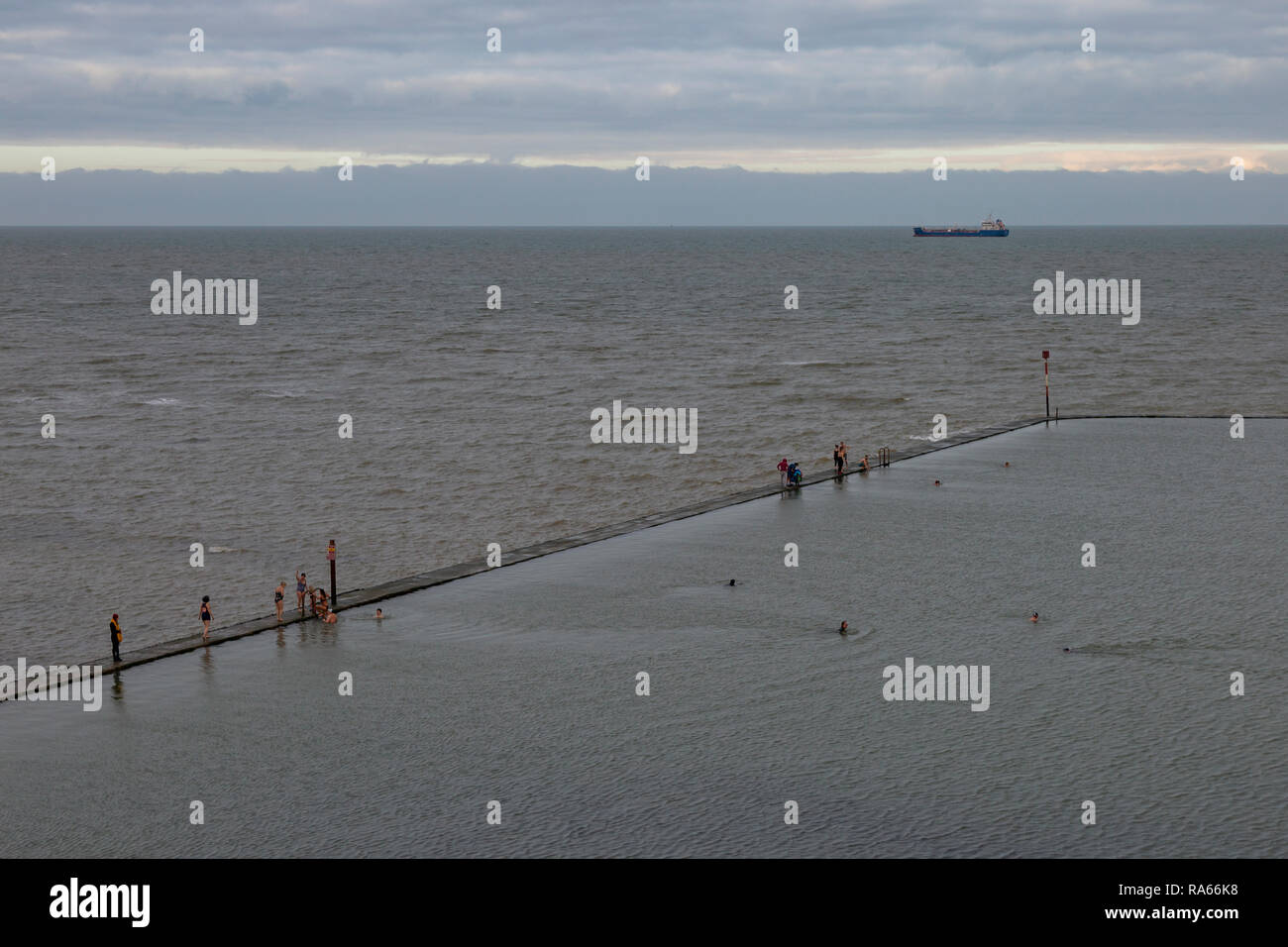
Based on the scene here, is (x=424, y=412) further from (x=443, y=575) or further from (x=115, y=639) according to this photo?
(x=115, y=639)

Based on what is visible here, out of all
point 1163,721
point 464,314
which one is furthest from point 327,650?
point 464,314

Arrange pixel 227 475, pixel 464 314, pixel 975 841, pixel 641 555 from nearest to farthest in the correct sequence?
pixel 975 841 < pixel 641 555 < pixel 227 475 < pixel 464 314

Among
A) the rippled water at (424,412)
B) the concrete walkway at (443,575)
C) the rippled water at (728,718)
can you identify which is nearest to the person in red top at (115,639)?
the concrete walkway at (443,575)

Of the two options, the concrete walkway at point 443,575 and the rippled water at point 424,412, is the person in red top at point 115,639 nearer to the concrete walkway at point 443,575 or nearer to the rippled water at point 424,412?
the concrete walkway at point 443,575

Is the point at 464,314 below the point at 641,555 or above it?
above

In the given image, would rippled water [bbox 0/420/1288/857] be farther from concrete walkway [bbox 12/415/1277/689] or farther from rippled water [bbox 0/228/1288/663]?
rippled water [bbox 0/228/1288/663]

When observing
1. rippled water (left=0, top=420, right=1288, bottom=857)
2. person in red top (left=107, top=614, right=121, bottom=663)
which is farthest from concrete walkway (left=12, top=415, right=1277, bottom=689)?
rippled water (left=0, top=420, right=1288, bottom=857)

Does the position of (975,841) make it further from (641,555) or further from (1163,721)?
(641,555)
